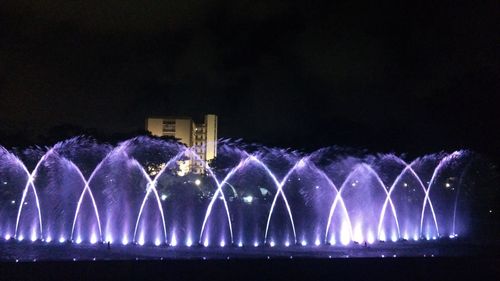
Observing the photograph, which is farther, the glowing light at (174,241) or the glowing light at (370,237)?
the glowing light at (370,237)

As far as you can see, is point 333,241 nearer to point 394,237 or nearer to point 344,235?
point 344,235

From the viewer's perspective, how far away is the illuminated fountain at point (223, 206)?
2616 centimetres

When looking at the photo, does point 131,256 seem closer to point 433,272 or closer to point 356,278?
point 356,278

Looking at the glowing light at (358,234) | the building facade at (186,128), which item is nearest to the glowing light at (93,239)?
the glowing light at (358,234)

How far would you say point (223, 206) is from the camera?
113ft

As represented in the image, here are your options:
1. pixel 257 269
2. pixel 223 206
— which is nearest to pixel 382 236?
pixel 223 206

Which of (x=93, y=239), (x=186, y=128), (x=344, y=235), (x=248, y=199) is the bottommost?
(x=93, y=239)

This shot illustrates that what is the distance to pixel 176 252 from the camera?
780 inches

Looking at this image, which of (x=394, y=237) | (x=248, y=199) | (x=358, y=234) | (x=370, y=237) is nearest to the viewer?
(x=370, y=237)

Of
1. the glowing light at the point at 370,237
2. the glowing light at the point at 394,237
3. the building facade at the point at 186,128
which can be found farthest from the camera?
the building facade at the point at 186,128

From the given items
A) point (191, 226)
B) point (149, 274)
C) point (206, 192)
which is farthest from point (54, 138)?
point (149, 274)

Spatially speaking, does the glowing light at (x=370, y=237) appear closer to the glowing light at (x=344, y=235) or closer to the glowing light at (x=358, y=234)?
the glowing light at (x=358, y=234)

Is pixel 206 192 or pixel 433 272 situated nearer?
pixel 433 272

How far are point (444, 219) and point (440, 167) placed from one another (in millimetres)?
4360
